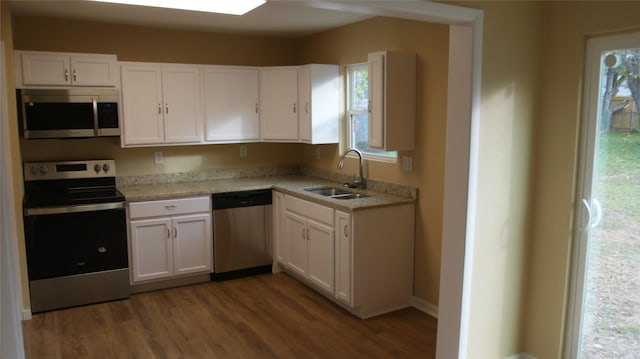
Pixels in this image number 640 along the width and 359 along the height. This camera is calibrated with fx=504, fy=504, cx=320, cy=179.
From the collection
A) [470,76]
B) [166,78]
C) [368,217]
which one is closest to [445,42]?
[470,76]

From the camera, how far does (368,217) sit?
3.79 m

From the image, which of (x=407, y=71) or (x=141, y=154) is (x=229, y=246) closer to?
(x=141, y=154)

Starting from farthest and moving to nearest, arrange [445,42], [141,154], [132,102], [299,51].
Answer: [299,51]
[141,154]
[132,102]
[445,42]

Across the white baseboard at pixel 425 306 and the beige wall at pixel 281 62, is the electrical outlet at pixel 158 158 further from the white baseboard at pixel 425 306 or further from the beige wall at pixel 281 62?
the white baseboard at pixel 425 306

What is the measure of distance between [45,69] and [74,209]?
1.17 metres

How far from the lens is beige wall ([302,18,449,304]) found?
3725 mm

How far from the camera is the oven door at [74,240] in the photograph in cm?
396

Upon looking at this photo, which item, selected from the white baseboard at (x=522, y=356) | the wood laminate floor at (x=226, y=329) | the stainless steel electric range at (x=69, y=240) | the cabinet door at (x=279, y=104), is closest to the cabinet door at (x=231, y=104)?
the cabinet door at (x=279, y=104)

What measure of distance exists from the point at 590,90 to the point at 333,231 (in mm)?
2041

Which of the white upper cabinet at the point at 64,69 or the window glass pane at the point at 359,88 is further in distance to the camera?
the window glass pane at the point at 359,88

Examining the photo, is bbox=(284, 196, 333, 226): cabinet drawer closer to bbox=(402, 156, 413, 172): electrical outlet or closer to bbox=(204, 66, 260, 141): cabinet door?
bbox=(402, 156, 413, 172): electrical outlet

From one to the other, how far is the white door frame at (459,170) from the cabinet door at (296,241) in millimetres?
1737

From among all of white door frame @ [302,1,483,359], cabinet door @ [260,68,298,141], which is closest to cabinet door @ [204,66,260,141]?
cabinet door @ [260,68,298,141]

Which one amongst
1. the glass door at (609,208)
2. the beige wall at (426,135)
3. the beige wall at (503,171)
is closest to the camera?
the glass door at (609,208)
